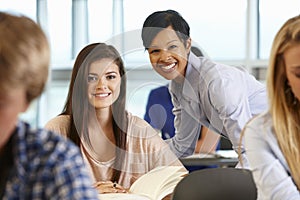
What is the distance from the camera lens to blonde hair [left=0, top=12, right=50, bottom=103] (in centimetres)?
89

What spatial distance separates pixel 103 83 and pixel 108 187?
355 mm

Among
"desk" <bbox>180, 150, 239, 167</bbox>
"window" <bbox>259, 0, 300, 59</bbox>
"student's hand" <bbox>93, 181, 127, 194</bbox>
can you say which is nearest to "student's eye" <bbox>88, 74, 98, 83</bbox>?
"student's hand" <bbox>93, 181, 127, 194</bbox>

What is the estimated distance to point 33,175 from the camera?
3.11ft

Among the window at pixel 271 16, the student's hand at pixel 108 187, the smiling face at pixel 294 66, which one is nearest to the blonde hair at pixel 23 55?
the smiling face at pixel 294 66

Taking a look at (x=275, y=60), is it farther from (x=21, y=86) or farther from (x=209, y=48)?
(x=209, y=48)

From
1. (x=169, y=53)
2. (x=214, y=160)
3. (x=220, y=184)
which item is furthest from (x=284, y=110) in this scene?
(x=214, y=160)

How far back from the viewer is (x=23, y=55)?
900 mm

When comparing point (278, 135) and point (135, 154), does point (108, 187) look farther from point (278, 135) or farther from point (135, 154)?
point (278, 135)

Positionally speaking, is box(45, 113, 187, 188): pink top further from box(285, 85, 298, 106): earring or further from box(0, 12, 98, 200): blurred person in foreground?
box(0, 12, 98, 200): blurred person in foreground

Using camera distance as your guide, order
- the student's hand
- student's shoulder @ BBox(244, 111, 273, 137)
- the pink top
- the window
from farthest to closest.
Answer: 1. the window
2. the pink top
3. the student's hand
4. student's shoulder @ BBox(244, 111, 273, 137)

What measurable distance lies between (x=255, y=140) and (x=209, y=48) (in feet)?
11.1

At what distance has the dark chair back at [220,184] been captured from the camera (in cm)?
169

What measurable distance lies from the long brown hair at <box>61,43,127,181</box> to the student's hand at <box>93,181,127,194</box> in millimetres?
138

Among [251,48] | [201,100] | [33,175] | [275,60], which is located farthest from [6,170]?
[251,48]
